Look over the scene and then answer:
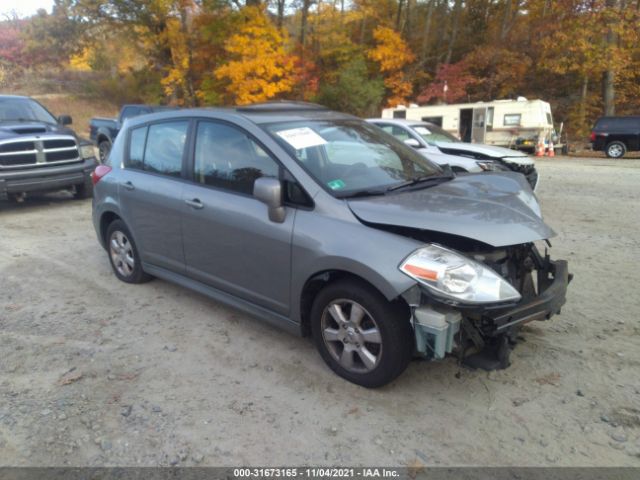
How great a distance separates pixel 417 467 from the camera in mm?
2533

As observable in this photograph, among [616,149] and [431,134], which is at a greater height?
[431,134]

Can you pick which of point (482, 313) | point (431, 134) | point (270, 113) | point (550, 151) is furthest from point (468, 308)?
point (550, 151)

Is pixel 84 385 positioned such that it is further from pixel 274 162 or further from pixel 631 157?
pixel 631 157

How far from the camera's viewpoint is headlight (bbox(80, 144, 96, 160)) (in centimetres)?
934

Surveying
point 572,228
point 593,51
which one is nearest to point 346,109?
point 593,51

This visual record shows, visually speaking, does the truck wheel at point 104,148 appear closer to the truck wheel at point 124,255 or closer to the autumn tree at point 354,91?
the truck wheel at point 124,255

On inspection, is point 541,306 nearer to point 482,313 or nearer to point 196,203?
point 482,313

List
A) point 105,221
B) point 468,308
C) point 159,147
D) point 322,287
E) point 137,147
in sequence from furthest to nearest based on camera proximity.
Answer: point 105,221, point 137,147, point 159,147, point 322,287, point 468,308

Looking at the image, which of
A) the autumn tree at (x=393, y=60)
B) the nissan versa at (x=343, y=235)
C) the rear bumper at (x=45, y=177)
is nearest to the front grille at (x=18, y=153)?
the rear bumper at (x=45, y=177)

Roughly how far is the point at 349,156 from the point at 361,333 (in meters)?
1.43

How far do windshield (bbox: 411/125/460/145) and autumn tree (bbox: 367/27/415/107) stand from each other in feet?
58.1

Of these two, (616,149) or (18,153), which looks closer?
(18,153)

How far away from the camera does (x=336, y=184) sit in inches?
134

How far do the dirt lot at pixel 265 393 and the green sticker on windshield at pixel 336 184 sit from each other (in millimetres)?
1260
